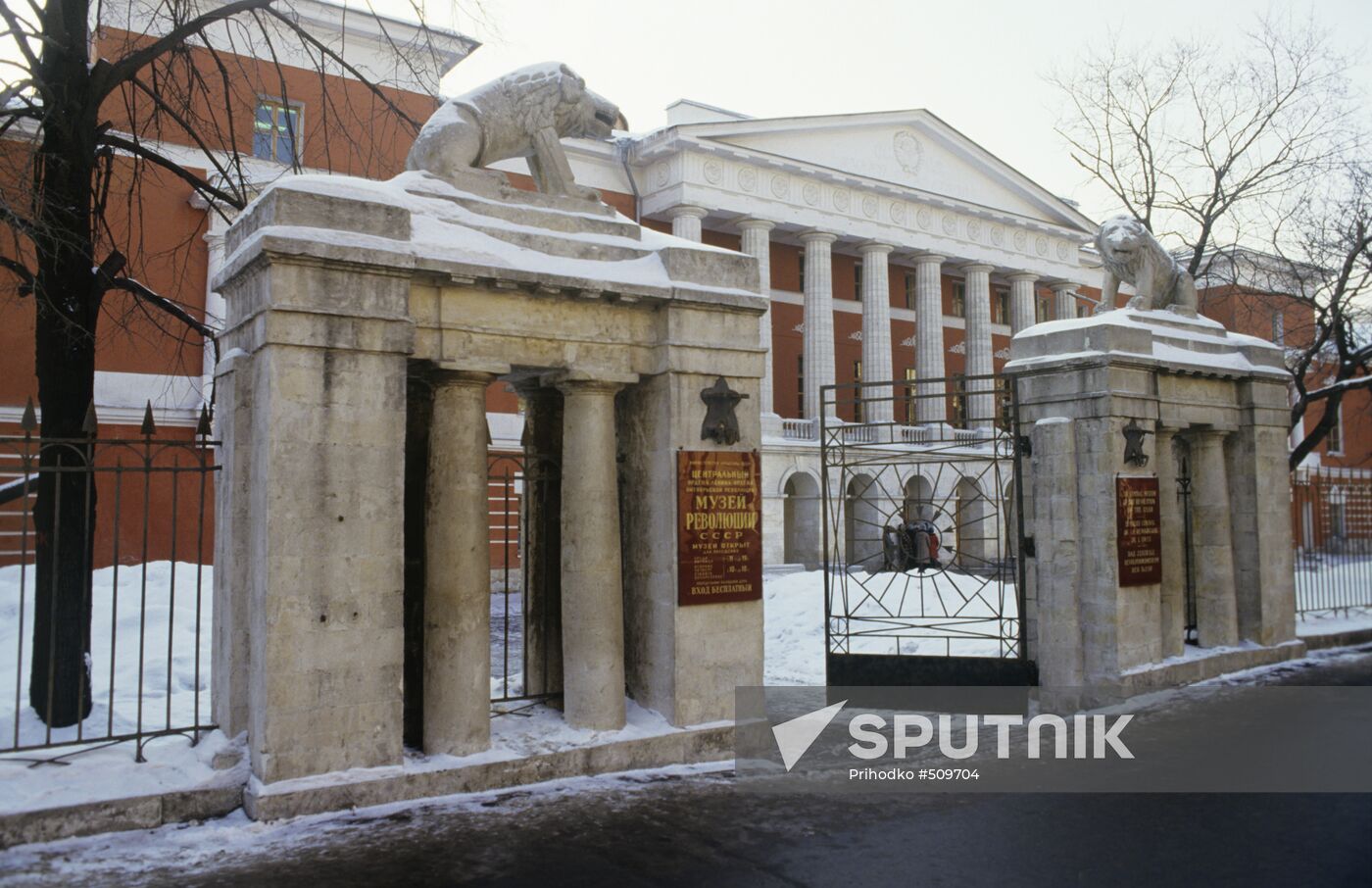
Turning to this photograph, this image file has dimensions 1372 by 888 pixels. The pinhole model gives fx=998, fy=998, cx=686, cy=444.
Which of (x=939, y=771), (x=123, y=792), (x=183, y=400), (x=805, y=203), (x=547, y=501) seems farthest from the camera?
(x=805, y=203)

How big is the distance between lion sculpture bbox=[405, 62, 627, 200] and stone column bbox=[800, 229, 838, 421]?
25.2m

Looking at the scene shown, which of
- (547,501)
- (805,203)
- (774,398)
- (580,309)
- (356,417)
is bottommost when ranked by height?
(547,501)

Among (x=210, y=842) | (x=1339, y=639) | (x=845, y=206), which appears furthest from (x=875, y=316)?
(x=210, y=842)

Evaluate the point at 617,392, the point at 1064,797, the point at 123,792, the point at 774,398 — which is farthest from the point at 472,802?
the point at 774,398

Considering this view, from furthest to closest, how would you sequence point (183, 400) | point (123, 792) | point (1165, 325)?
point (183, 400) → point (1165, 325) → point (123, 792)

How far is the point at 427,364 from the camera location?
681cm

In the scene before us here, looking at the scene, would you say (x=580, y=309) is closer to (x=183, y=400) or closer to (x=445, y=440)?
(x=445, y=440)

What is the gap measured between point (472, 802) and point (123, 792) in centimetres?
195

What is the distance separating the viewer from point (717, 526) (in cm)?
739

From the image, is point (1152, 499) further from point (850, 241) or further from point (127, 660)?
point (850, 241)

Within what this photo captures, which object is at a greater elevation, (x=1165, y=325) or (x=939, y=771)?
(x=1165, y=325)

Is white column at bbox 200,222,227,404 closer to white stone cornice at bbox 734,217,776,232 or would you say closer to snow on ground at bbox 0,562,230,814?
snow on ground at bbox 0,562,230,814

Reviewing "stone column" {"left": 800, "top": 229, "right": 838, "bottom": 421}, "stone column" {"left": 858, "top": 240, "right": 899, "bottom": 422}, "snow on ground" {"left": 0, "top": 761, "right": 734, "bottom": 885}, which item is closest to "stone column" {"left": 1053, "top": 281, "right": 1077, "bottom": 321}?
"stone column" {"left": 858, "top": 240, "right": 899, "bottom": 422}

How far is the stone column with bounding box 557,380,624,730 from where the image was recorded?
7145 millimetres
